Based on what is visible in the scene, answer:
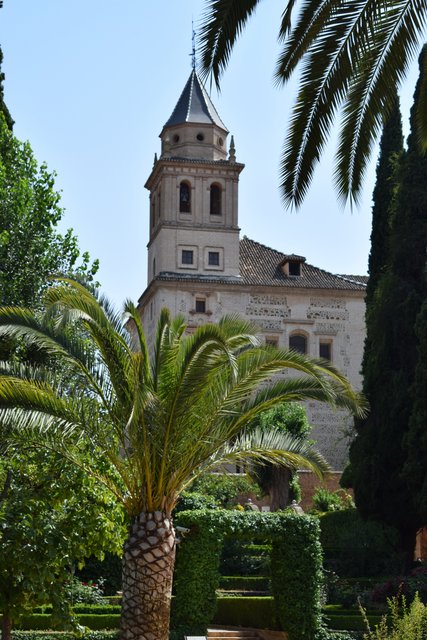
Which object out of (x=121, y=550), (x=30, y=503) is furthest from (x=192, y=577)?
(x=30, y=503)

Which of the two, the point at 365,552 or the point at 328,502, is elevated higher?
the point at 328,502

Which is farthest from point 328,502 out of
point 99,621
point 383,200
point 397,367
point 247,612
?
point 99,621

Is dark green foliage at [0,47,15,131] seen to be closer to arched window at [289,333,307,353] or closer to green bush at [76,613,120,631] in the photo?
green bush at [76,613,120,631]

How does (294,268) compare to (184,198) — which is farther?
(294,268)

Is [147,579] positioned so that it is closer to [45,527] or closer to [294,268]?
[45,527]

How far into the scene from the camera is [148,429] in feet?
51.4

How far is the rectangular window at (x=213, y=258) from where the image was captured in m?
48.6

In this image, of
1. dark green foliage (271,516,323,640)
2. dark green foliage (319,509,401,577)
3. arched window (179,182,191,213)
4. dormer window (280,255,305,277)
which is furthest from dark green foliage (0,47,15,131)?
dormer window (280,255,305,277)

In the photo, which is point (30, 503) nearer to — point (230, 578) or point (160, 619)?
point (160, 619)

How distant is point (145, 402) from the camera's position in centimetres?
1490

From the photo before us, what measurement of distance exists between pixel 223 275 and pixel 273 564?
2886cm

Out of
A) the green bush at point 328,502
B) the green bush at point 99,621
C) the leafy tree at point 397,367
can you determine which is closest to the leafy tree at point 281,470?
the green bush at point 328,502

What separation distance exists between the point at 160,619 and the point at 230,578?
974 cm

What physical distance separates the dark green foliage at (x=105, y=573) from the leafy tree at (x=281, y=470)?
11.6 meters
